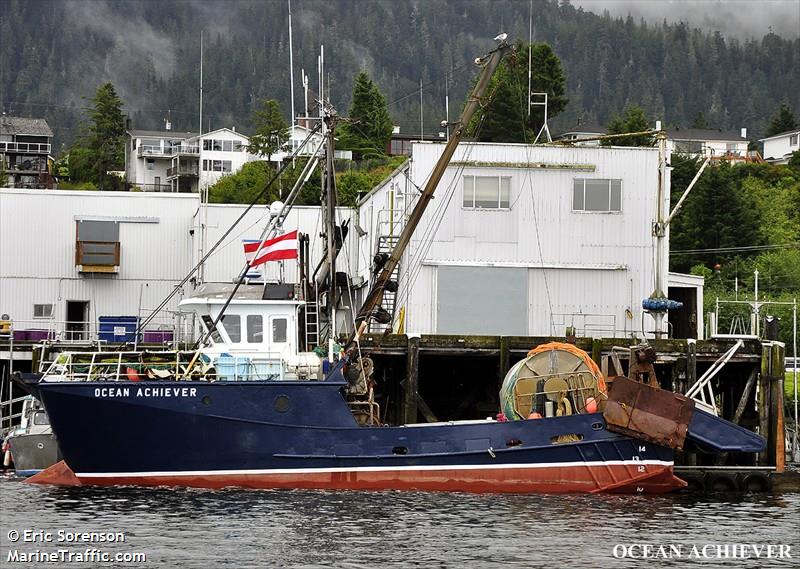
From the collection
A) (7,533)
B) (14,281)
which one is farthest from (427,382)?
(14,281)

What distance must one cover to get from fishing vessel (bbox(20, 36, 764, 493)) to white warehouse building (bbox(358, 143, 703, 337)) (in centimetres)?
778

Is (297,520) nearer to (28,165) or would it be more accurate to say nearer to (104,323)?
(104,323)

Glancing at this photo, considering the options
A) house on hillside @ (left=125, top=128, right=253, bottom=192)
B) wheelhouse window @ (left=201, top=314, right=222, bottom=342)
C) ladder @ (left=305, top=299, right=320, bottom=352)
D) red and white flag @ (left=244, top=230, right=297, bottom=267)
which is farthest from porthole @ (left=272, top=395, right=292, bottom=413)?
house on hillside @ (left=125, top=128, right=253, bottom=192)

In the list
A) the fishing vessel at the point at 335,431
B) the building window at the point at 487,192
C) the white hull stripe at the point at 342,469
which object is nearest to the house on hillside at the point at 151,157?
the building window at the point at 487,192

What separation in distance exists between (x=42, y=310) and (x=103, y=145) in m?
60.1

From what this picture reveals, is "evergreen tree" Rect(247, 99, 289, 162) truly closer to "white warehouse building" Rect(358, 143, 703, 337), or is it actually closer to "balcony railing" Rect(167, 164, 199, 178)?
"balcony railing" Rect(167, 164, 199, 178)

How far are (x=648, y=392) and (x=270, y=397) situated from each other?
8.25 meters

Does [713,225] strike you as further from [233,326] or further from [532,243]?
[233,326]

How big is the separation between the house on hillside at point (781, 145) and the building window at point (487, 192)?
105 metres

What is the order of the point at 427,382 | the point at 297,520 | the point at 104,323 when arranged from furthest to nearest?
the point at 104,323
the point at 427,382
the point at 297,520

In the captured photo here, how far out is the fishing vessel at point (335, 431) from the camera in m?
30.1

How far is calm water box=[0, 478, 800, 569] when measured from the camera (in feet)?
76.8

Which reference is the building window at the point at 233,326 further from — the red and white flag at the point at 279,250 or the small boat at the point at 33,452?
the small boat at the point at 33,452

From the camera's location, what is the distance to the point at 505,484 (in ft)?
100
